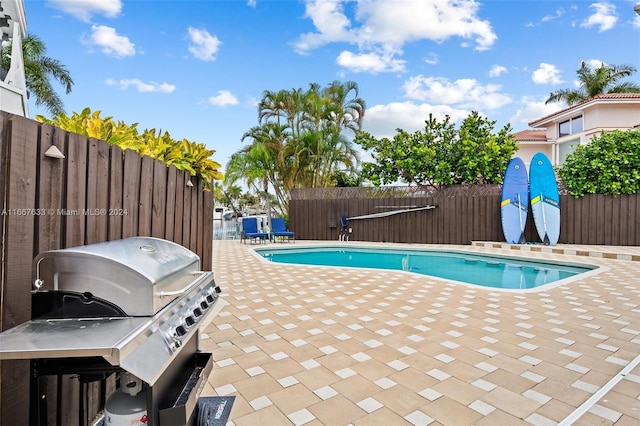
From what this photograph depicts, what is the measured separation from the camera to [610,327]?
141 inches

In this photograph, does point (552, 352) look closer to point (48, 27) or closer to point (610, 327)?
point (610, 327)

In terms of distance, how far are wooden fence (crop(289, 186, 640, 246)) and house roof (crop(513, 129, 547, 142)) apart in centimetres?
1248

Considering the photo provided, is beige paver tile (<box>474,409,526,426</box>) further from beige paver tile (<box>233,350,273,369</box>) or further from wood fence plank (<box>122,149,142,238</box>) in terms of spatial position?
wood fence plank (<box>122,149,142,238</box>)

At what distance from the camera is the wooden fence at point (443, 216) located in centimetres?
1035

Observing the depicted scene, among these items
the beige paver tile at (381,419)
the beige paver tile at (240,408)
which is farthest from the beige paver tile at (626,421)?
the beige paver tile at (240,408)

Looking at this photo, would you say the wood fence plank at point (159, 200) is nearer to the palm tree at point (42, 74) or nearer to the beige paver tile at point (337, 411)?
the beige paver tile at point (337, 411)

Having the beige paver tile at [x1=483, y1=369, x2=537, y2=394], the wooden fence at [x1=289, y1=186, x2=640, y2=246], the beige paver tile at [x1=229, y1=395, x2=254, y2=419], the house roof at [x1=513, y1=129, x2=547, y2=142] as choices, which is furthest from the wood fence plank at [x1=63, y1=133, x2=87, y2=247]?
the house roof at [x1=513, y1=129, x2=547, y2=142]

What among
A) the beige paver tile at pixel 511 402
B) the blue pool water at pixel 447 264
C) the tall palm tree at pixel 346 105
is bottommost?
the blue pool water at pixel 447 264

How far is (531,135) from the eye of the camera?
23766mm

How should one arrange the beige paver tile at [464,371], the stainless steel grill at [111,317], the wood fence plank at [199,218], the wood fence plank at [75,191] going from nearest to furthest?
the stainless steel grill at [111,317], the wood fence plank at [75,191], the beige paver tile at [464,371], the wood fence plank at [199,218]

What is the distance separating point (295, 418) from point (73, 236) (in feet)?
5.05

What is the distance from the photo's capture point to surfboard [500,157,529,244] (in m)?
10.8

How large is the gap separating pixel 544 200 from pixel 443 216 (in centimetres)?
313

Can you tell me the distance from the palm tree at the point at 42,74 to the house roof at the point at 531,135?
26419 mm
